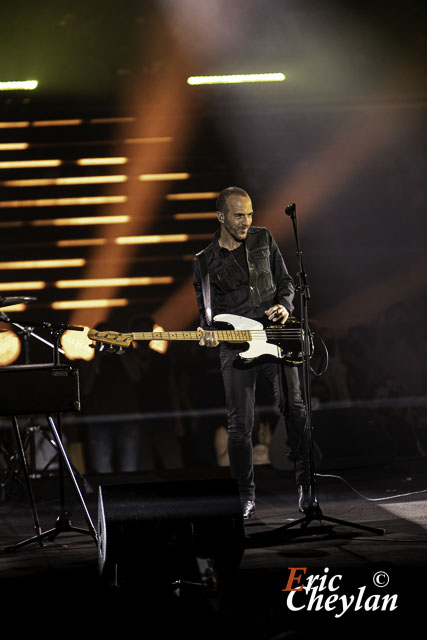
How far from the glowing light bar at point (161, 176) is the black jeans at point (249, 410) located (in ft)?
15.6

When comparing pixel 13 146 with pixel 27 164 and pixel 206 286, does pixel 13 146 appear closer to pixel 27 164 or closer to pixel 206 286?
pixel 27 164

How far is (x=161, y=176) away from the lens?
8875 millimetres

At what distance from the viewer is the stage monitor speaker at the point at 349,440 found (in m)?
6.14

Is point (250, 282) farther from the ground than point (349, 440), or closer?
farther from the ground

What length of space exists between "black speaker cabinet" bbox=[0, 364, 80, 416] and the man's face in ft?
4.38

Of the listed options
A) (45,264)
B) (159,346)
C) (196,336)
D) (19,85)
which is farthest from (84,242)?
(196,336)

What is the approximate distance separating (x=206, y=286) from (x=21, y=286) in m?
4.51

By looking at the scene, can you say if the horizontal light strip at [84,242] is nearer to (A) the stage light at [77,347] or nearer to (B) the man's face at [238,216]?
(A) the stage light at [77,347]

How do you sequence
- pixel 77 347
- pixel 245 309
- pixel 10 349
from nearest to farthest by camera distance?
pixel 245 309, pixel 10 349, pixel 77 347

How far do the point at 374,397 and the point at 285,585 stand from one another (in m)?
5.07

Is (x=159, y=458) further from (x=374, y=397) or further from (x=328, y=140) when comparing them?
(x=328, y=140)

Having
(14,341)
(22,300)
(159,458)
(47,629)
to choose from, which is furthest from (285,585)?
(14,341)

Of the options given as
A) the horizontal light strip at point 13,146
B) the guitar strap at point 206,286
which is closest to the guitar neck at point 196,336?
the guitar strap at point 206,286

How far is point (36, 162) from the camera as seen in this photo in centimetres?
878
